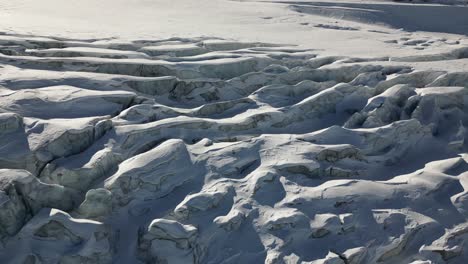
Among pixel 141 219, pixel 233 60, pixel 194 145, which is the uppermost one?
pixel 233 60

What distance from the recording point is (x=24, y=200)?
8.98 ft

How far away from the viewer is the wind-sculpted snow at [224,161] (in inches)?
105

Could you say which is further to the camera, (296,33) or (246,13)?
(246,13)

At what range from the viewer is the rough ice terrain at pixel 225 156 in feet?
8.75

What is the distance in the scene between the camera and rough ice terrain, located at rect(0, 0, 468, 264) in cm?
267

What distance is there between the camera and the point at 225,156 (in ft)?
10.4

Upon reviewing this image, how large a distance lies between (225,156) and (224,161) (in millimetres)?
49

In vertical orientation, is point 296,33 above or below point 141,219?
above

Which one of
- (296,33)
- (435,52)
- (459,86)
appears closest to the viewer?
(459,86)

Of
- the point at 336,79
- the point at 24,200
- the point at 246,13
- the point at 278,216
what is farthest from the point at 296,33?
the point at 24,200

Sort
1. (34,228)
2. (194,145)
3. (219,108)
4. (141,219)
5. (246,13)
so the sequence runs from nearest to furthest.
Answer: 1. (34,228)
2. (141,219)
3. (194,145)
4. (219,108)
5. (246,13)

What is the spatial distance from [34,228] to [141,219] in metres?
0.54

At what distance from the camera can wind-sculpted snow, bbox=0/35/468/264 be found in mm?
2664

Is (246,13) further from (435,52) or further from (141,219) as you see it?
(141,219)
